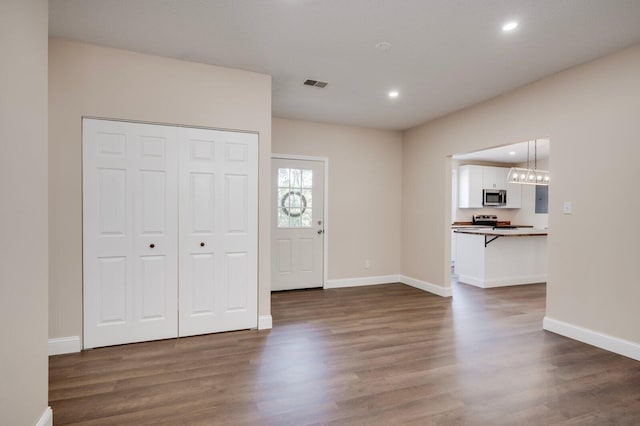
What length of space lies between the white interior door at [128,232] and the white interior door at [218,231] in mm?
125

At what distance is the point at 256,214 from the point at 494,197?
20.2ft

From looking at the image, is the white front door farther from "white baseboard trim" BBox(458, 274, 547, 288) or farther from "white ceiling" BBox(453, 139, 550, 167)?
"white ceiling" BBox(453, 139, 550, 167)

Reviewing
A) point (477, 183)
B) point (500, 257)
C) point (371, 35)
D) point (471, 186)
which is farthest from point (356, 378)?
point (477, 183)

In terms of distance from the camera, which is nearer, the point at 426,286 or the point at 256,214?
the point at 256,214

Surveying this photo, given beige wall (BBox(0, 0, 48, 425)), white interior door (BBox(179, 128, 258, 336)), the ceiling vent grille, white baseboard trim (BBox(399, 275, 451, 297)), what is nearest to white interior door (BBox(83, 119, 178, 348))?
white interior door (BBox(179, 128, 258, 336))

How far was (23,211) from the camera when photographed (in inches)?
63.1

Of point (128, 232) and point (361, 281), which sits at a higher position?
point (128, 232)

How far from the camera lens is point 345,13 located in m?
2.38

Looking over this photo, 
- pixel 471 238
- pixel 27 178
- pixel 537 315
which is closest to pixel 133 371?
pixel 27 178

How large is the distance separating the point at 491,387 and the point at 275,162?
3937mm

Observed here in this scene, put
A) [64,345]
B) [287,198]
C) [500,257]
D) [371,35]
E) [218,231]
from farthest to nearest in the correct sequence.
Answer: [500,257], [287,198], [218,231], [64,345], [371,35]

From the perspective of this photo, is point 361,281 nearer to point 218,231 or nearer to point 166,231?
point 218,231

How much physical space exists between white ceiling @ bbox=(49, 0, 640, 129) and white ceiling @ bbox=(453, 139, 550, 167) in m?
3.05

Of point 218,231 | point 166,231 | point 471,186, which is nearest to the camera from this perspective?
point 166,231
